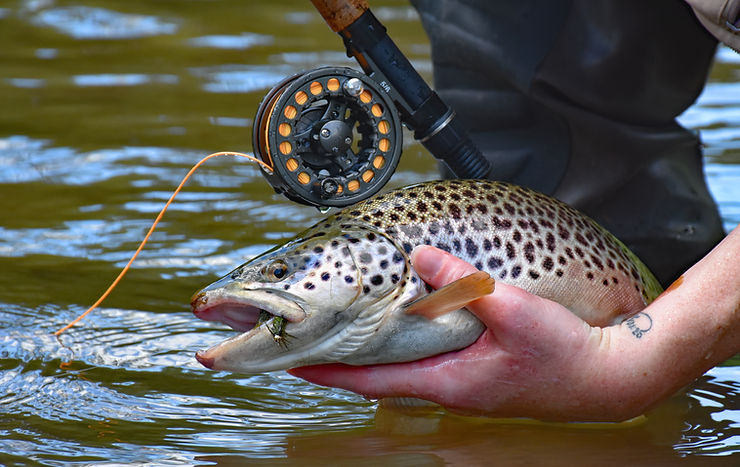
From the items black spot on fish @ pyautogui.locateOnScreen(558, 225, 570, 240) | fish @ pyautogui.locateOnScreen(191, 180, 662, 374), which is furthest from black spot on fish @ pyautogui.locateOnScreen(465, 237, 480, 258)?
black spot on fish @ pyautogui.locateOnScreen(558, 225, 570, 240)

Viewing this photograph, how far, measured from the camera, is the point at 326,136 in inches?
96.3

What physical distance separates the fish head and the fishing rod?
15 centimetres

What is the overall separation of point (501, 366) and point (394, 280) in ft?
0.99

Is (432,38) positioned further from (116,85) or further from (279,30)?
(279,30)

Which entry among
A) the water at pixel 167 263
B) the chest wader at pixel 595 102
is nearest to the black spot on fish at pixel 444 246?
the water at pixel 167 263

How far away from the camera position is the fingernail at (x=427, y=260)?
233 cm

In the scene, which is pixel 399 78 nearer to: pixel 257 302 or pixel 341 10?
pixel 341 10

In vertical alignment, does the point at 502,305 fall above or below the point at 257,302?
below

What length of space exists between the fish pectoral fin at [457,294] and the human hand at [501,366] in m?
0.06

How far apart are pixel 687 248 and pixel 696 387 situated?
91 centimetres

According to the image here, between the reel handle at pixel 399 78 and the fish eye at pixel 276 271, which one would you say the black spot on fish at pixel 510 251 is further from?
the fish eye at pixel 276 271

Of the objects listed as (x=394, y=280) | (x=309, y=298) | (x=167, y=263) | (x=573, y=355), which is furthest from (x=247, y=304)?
(x=167, y=263)

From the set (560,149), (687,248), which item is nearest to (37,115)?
(560,149)

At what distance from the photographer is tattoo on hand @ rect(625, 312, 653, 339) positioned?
242 cm
